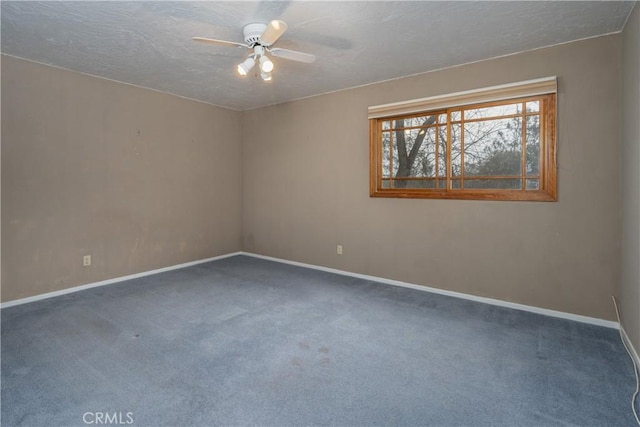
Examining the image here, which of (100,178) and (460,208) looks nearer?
(460,208)

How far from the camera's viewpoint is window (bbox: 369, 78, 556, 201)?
10.00ft

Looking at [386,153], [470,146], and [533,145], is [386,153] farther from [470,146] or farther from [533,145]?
[533,145]

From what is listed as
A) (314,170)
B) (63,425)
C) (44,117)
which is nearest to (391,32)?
(314,170)

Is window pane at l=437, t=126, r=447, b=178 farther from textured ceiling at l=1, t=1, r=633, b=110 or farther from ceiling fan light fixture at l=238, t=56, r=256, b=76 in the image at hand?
ceiling fan light fixture at l=238, t=56, r=256, b=76

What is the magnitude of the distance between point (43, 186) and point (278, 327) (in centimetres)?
290

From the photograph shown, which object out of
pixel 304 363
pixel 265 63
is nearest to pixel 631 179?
pixel 304 363

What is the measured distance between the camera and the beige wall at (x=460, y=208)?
9.20 feet

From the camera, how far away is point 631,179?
2.41 m

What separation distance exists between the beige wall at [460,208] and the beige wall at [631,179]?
14 cm

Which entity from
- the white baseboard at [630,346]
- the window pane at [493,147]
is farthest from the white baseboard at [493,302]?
the window pane at [493,147]

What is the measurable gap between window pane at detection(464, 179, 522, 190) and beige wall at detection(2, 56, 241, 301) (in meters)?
3.69

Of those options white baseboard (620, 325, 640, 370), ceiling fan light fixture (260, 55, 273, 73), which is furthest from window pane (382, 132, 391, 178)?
white baseboard (620, 325, 640, 370)

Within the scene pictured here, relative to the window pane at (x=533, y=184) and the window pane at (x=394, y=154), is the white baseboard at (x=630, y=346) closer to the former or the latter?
the window pane at (x=533, y=184)

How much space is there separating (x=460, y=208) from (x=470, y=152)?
1.93 ft
